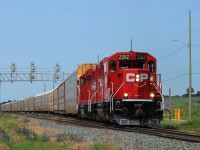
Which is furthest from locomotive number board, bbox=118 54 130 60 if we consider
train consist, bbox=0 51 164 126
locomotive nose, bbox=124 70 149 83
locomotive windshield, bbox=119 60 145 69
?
locomotive nose, bbox=124 70 149 83

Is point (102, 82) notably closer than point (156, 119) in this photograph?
No

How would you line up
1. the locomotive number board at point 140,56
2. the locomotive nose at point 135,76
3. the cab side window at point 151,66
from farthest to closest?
the cab side window at point 151,66 < the locomotive number board at point 140,56 < the locomotive nose at point 135,76

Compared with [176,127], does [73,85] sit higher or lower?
higher

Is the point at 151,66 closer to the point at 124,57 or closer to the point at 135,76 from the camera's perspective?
the point at 135,76

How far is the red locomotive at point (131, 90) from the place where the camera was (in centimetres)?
1977

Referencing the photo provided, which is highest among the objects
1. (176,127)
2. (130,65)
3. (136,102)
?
(130,65)

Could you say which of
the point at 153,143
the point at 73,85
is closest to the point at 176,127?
the point at 153,143

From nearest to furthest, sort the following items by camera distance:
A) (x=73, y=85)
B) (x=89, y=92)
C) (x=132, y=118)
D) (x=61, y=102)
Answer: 1. (x=132, y=118)
2. (x=89, y=92)
3. (x=73, y=85)
4. (x=61, y=102)

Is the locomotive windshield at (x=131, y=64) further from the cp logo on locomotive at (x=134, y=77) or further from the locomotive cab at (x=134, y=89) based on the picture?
the cp logo on locomotive at (x=134, y=77)

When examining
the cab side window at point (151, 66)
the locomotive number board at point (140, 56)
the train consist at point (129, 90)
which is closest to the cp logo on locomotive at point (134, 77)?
the train consist at point (129, 90)

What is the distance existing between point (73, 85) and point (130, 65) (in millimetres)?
13445

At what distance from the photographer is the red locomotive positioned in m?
19.8

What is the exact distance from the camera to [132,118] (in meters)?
19.8

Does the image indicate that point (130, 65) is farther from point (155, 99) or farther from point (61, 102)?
point (61, 102)
